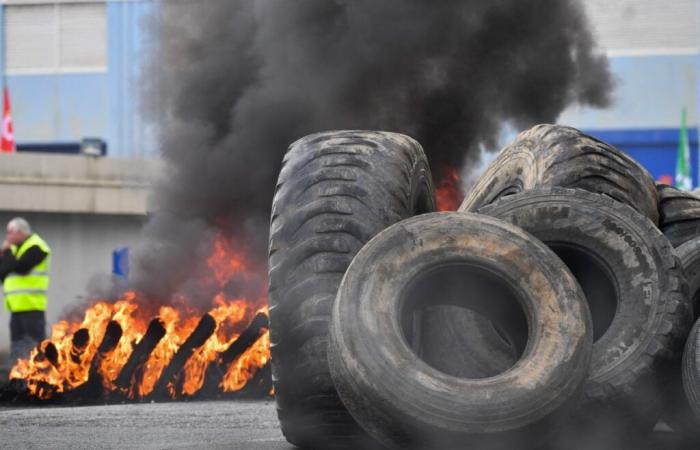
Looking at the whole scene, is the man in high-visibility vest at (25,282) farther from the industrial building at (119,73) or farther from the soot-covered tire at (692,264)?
the industrial building at (119,73)

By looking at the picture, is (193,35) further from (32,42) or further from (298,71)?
(32,42)

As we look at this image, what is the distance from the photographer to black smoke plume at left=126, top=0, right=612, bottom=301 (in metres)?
13.1

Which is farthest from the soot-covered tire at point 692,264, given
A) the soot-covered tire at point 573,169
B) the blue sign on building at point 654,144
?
the blue sign on building at point 654,144

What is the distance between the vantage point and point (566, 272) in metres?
5.36

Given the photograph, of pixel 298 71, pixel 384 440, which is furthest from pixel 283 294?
pixel 298 71

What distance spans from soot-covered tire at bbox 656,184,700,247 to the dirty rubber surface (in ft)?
8.87

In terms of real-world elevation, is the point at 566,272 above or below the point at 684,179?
above

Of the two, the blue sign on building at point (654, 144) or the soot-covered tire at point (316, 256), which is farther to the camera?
the blue sign on building at point (654, 144)

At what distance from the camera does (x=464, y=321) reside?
19.9 ft

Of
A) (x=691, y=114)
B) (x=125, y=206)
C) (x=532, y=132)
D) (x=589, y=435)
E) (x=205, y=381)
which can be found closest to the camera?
(x=589, y=435)

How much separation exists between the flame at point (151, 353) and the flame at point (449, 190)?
2242 millimetres

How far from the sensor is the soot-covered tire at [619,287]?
19.0 ft

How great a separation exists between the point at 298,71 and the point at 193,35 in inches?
70.9

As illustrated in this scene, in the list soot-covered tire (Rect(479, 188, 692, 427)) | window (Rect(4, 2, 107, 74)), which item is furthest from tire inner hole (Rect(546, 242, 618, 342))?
window (Rect(4, 2, 107, 74))
